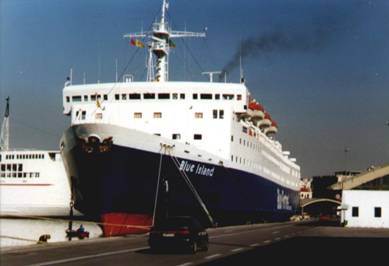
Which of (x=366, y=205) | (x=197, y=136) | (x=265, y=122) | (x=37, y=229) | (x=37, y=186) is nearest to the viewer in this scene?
(x=197, y=136)

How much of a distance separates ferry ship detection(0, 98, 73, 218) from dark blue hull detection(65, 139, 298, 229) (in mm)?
18345

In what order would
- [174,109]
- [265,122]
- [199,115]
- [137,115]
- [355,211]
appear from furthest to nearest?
1. [265,122]
2. [355,211]
3. [199,115]
4. [174,109]
5. [137,115]

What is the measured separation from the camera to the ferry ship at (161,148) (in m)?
28.8

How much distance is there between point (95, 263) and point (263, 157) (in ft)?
132

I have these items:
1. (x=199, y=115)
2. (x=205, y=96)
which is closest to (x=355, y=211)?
(x=205, y=96)

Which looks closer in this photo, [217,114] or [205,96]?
[217,114]

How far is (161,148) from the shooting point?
3112cm

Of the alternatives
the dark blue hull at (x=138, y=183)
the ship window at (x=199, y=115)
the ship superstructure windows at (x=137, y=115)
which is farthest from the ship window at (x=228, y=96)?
the ship superstructure windows at (x=137, y=115)

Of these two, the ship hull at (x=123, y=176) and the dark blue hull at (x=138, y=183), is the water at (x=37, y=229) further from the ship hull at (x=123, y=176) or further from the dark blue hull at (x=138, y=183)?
the ship hull at (x=123, y=176)

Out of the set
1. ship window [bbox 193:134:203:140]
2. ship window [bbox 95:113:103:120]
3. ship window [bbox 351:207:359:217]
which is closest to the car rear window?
ship window [bbox 193:134:203:140]

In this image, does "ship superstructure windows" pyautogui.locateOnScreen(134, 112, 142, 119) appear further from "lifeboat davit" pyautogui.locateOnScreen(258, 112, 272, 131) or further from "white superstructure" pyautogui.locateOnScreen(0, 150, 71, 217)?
"lifeboat davit" pyautogui.locateOnScreen(258, 112, 272, 131)

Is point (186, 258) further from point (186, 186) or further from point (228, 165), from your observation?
point (228, 165)

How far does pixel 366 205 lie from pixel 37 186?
1081 inches

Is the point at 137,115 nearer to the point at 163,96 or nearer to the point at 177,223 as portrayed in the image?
the point at 163,96
